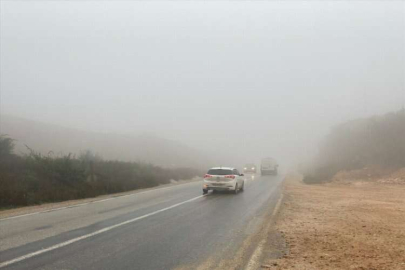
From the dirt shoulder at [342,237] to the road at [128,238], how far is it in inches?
39.3

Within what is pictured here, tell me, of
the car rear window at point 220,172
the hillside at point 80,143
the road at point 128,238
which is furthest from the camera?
the hillside at point 80,143

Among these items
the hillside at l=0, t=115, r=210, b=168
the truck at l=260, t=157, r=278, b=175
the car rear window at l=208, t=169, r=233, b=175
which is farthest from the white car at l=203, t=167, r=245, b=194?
the hillside at l=0, t=115, r=210, b=168

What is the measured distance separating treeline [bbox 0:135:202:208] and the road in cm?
356

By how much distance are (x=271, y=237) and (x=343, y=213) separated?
506cm

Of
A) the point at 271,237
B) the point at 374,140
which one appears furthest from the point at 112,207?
the point at 374,140

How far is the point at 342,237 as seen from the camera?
8617 millimetres

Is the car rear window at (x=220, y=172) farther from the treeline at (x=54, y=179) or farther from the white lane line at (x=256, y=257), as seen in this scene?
the white lane line at (x=256, y=257)

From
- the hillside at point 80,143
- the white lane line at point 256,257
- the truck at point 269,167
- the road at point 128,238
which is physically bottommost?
the white lane line at point 256,257

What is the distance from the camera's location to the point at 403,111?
133 feet

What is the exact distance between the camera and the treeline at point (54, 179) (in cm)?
1558

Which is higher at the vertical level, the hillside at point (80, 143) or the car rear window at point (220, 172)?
the hillside at point (80, 143)

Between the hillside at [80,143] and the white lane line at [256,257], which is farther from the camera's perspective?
the hillside at [80,143]

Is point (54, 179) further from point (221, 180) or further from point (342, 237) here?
point (342, 237)

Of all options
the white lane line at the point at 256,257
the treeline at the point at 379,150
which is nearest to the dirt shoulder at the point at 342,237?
the white lane line at the point at 256,257
